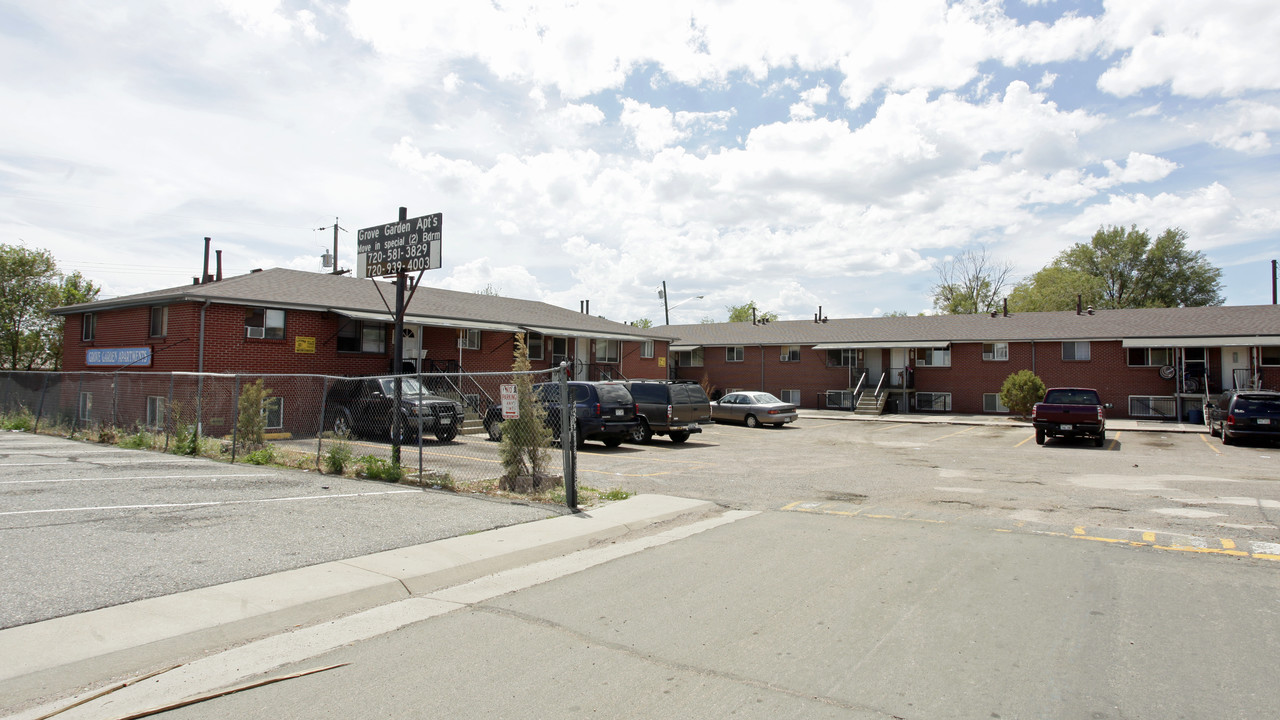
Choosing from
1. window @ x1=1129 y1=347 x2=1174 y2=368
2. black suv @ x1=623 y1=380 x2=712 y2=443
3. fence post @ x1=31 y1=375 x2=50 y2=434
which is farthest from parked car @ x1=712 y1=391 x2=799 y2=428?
fence post @ x1=31 y1=375 x2=50 y2=434

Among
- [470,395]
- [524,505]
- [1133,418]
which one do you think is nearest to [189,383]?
[470,395]

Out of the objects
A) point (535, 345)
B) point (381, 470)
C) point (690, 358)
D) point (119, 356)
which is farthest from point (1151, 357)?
point (119, 356)

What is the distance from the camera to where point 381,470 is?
12289 millimetres

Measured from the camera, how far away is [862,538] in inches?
327

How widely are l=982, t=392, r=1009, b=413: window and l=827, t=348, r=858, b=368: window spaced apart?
22.7 feet

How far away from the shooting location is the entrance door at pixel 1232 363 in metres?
31.2

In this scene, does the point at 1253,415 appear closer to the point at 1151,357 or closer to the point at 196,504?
the point at 1151,357

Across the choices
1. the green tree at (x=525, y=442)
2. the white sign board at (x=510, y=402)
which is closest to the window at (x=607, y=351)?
the green tree at (x=525, y=442)

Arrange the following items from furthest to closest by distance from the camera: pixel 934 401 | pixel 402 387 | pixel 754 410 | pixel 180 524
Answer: pixel 934 401 → pixel 754 410 → pixel 402 387 → pixel 180 524

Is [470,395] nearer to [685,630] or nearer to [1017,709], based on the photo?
[685,630]

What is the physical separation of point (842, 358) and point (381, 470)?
32889 mm

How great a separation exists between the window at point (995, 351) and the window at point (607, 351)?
18531mm

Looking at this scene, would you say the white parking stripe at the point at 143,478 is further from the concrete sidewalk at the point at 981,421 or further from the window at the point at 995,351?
the window at the point at 995,351

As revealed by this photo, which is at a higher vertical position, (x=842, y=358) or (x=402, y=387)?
(x=842, y=358)
